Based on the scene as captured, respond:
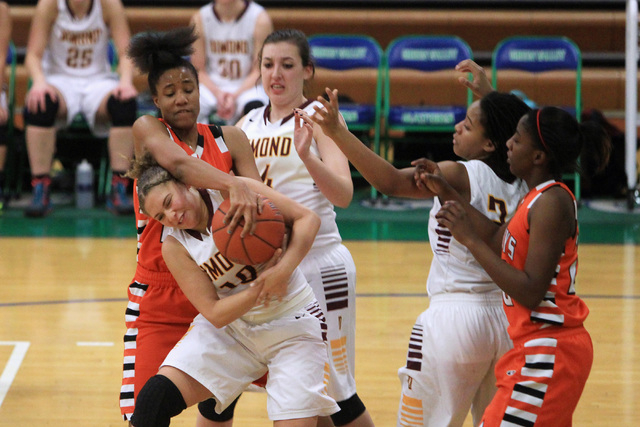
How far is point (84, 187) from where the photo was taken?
29.6 ft

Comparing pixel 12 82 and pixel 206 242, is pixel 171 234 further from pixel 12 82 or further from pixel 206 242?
pixel 12 82

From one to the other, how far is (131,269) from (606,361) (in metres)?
3.59

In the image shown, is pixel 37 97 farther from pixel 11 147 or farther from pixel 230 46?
pixel 230 46

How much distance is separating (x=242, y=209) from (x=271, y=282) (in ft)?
0.87

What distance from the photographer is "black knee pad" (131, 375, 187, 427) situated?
2.85 m

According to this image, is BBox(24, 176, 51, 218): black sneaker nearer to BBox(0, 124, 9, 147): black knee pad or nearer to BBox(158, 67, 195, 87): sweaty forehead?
BBox(0, 124, 9, 147): black knee pad

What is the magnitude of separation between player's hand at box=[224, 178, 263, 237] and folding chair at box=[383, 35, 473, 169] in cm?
625

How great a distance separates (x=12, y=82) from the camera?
30.8 feet

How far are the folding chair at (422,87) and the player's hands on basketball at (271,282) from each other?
6.21 meters

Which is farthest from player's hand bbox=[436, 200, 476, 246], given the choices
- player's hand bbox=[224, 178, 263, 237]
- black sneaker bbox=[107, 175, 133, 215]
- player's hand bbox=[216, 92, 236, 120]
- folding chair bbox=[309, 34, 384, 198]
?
folding chair bbox=[309, 34, 384, 198]

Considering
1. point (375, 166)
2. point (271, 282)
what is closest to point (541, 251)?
point (375, 166)

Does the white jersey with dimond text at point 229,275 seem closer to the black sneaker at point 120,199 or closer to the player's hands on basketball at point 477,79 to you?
the player's hands on basketball at point 477,79

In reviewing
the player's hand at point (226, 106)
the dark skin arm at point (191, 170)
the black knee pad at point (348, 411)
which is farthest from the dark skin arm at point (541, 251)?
the player's hand at point (226, 106)

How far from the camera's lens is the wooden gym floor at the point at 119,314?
4293mm
